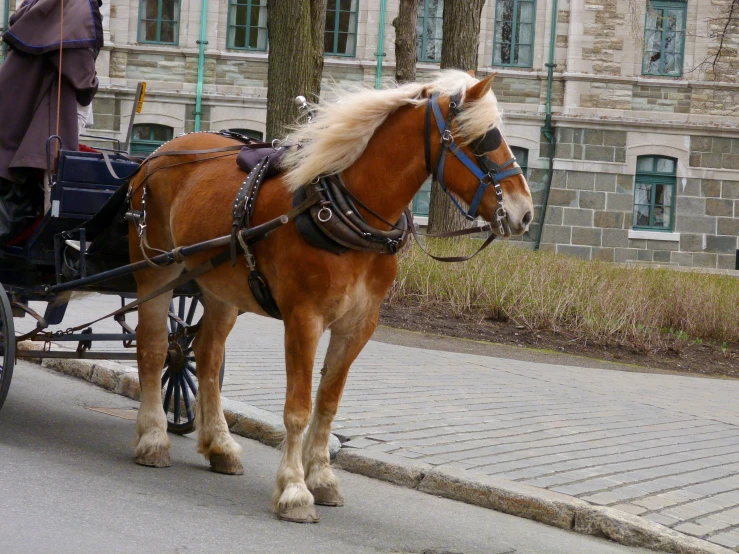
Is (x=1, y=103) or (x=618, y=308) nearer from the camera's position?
(x=1, y=103)

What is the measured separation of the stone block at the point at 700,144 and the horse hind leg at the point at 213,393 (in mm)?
21064

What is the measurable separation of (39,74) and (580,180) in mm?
19976

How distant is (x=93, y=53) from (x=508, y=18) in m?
20.5

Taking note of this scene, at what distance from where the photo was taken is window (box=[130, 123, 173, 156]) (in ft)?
Result: 83.5

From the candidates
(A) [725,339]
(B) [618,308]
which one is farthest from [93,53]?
(A) [725,339]

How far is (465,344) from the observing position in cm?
1198

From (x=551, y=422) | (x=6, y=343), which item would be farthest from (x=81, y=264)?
(x=551, y=422)

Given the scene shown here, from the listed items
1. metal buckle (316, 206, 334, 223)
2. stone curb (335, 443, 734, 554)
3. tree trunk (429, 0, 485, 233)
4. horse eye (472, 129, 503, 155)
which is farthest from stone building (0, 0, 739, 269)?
horse eye (472, 129, 503, 155)

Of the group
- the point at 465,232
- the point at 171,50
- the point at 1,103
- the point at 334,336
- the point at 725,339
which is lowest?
the point at 725,339

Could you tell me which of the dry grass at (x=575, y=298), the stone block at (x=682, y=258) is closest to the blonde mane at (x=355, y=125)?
the dry grass at (x=575, y=298)

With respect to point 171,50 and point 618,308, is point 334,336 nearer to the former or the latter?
point 618,308

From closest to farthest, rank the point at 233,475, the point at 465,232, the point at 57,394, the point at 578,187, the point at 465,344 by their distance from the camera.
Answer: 1. the point at 465,232
2. the point at 233,475
3. the point at 57,394
4. the point at 465,344
5. the point at 578,187

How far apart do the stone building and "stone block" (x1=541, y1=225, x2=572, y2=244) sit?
0.03 metres

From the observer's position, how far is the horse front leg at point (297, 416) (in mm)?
4922
